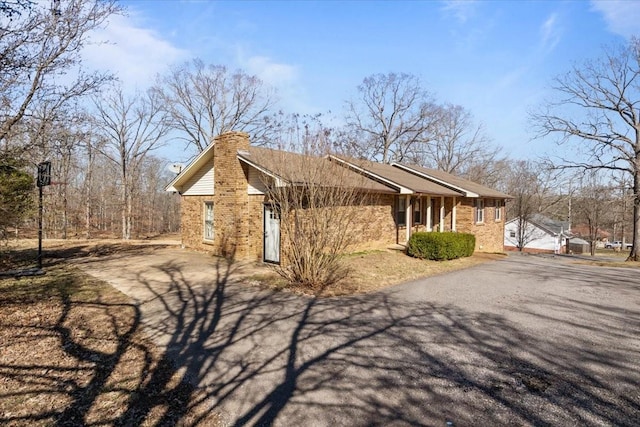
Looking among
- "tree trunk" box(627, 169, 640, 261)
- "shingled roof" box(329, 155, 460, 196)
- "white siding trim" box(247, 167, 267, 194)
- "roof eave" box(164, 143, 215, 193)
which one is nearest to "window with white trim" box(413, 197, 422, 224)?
"shingled roof" box(329, 155, 460, 196)

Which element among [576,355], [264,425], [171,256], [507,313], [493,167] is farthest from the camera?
[493,167]

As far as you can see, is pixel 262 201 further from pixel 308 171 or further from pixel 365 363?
pixel 365 363

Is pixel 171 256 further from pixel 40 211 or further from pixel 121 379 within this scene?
pixel 121 379

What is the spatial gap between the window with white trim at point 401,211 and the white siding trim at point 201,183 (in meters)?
8.04

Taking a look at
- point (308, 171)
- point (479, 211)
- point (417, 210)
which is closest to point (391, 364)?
point (308, 171)

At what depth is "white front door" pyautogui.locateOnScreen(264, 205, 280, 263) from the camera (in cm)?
1121

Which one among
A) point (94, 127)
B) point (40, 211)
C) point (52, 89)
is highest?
point (94, 127)

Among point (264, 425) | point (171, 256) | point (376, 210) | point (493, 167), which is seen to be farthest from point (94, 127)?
point (493, 167)

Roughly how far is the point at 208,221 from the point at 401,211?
8.40 metres

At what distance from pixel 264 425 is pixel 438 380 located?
194 centimetres

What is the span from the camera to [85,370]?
4164 mm

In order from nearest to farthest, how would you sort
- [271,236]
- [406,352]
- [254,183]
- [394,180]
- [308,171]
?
[406,352] → [308,171] → [271,236] → [254,183] → [394,180]

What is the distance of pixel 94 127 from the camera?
998 inches

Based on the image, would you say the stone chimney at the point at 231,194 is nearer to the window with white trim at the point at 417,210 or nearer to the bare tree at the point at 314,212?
the bare tree at the point at 314,212
